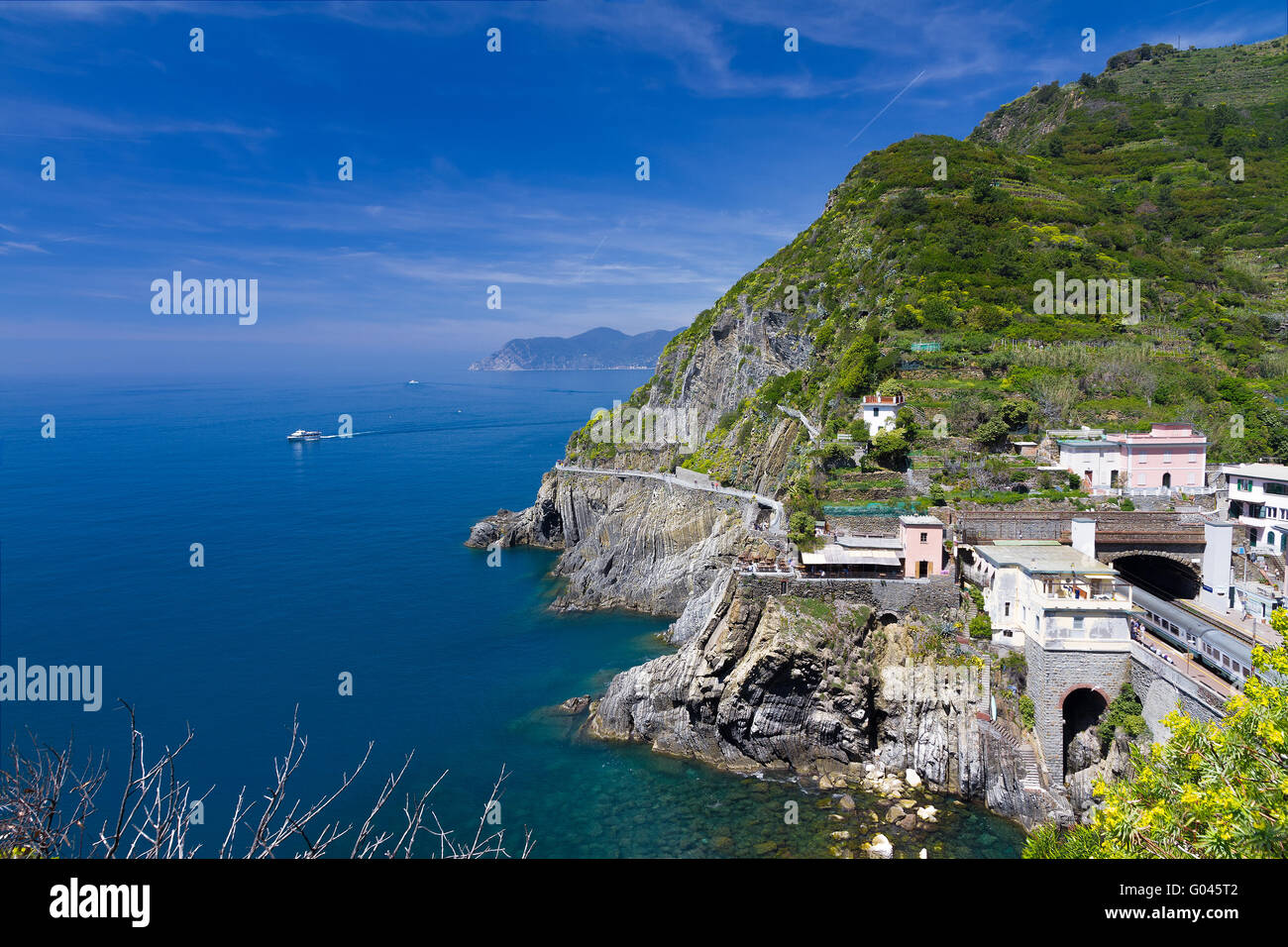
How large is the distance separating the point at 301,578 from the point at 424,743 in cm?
2773

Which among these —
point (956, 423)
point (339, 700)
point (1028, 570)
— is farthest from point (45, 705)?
point (956, 423)

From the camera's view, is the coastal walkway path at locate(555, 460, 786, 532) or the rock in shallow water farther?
the coastal walkway path at locate(555, 460, 786, 532)

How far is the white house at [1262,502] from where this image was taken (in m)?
28.6

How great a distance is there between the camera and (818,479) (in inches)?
1356

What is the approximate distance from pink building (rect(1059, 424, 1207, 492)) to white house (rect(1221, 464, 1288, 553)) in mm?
1594

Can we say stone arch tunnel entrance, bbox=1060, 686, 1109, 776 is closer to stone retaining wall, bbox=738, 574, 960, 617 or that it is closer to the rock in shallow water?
stone retaining wall, bbox=738, 574, 960, 617

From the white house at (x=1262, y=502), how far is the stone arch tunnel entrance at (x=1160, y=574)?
3120 millimetres

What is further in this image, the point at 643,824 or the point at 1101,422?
the point at 1101,422

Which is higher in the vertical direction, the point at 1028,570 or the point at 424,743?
the point at 1028,570

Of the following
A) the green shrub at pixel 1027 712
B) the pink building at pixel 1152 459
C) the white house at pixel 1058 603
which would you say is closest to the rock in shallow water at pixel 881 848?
the green shrub at pixel 1027 712

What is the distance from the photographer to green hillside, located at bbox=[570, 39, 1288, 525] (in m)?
37.7

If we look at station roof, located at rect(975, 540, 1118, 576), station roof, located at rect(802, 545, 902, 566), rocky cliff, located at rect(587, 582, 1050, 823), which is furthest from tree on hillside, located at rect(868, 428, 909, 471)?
rocky cliff, located at rect(587, 582, 1050, 823)
